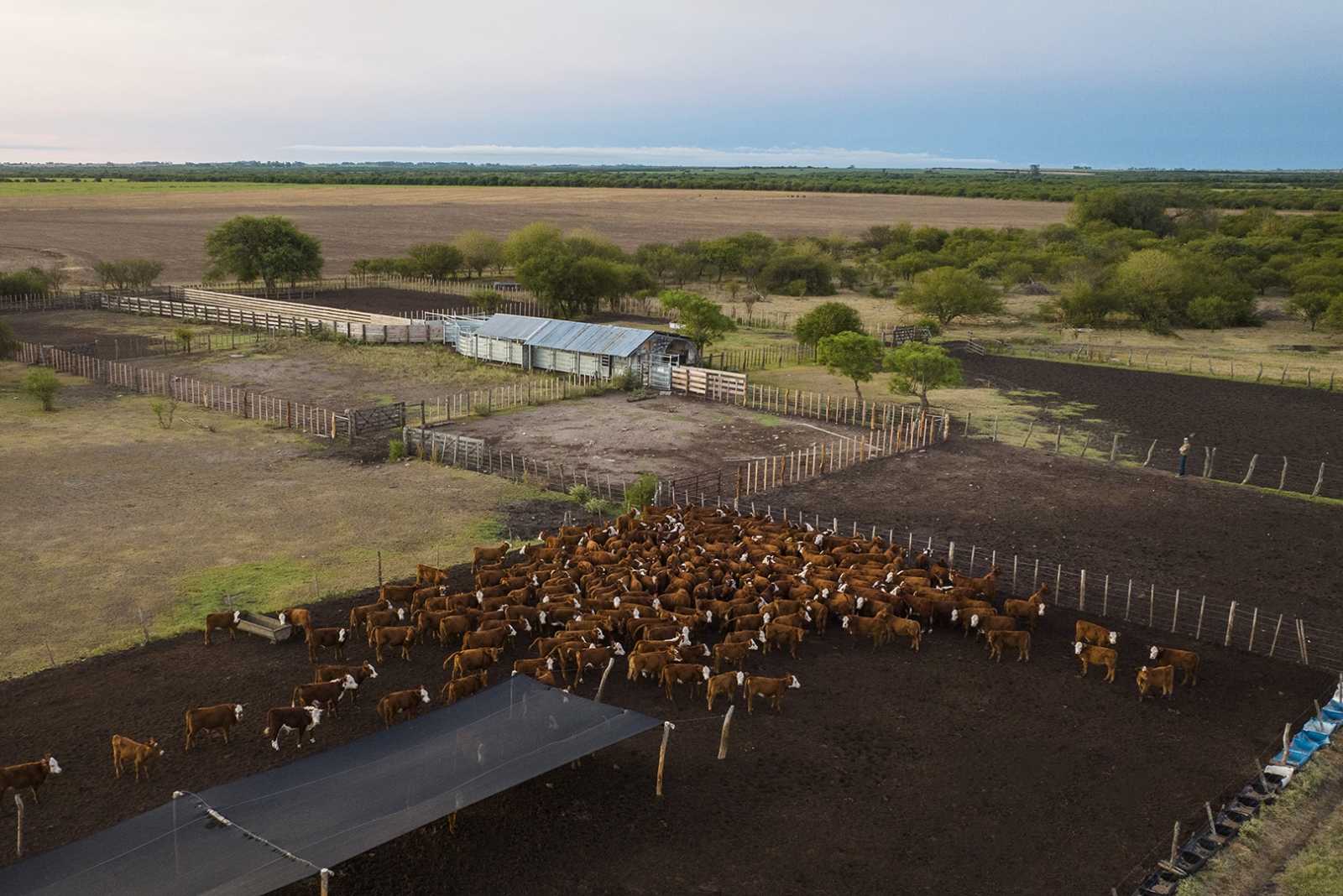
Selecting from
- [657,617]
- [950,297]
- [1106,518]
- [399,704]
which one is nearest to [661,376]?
[1106,518]

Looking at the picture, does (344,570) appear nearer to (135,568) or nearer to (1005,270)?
(135,568)

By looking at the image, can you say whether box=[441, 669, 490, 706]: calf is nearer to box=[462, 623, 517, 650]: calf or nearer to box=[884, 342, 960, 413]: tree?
box=[462, 623, 517, 650]: calf

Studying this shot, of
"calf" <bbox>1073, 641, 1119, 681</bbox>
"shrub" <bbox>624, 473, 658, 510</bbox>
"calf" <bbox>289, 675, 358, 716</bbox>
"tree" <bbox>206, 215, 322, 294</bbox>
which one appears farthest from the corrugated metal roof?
"calf" <bbox>289, 675, 358, 716</bbox>

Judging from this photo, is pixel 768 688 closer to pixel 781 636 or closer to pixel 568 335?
pixel 781 636

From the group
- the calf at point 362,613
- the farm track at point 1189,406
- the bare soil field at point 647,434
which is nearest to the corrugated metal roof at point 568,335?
the bare soil field at point 647,434

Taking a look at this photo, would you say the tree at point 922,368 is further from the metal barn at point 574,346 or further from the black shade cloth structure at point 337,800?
the black shade cloth structure at point 337,800

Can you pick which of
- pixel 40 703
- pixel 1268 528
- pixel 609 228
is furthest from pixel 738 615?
pixel 609 228
